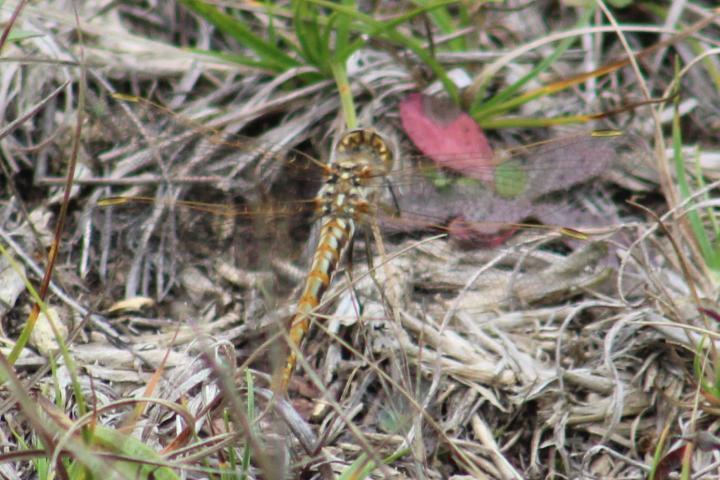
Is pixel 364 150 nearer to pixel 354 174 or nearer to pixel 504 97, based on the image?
pixel 354 174

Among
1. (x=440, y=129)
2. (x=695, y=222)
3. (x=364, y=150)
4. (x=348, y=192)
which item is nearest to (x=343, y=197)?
(x=348, y=192)

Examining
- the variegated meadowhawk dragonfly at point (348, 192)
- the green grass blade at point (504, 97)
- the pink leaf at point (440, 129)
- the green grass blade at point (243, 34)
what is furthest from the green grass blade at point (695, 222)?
the green grass blade at point (243, 34)

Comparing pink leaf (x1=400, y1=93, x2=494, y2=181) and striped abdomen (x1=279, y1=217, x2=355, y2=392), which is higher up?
pink leaf (x1=400, y1=93, x2=494, y2=181)

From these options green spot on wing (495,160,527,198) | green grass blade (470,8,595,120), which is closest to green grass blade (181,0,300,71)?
green grass blade (470,8,595,120)

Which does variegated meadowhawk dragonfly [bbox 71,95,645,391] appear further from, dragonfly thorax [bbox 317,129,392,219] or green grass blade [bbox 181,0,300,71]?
green grass blade [bbox 181,0,300,71]

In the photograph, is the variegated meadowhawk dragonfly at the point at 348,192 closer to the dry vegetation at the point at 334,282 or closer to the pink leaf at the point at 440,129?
the dry vegetation at the point at 334,282

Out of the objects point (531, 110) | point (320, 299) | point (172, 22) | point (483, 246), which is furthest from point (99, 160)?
point (531, 110)
